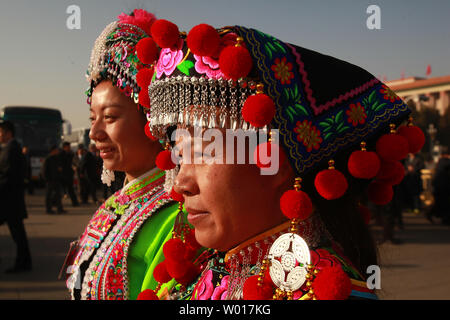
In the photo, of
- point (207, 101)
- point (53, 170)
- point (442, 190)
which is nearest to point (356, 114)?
point (207, 101)

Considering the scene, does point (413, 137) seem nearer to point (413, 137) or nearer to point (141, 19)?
point (413, 137)

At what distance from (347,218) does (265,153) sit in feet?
1.18

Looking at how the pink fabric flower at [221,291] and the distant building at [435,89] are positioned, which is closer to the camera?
the pink fabric flower at [221,291]

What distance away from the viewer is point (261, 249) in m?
1.28

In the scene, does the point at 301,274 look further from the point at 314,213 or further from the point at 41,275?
the point at 41,275

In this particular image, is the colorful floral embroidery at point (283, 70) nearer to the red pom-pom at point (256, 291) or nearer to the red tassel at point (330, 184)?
the red tassel at point (330, 184)

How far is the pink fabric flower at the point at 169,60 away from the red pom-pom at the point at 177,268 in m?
0.66

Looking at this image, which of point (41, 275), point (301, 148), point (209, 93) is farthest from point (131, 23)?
point (41, 275)

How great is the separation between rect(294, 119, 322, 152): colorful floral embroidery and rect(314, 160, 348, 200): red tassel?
8 centimetres

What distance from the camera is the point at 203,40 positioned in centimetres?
115

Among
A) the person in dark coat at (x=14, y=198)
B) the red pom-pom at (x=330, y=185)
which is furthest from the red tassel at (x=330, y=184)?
the person in dark coat at (x=14, y=198)

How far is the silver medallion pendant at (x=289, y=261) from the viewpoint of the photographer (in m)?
1.14

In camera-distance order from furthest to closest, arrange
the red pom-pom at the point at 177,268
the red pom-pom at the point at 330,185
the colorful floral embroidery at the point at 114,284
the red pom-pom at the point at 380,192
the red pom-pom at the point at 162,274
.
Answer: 1. the colorful floral embroidery at the point at 114,284
2. the red pom-pom at the point at 162,274
3. the red pom-pom at the point at 177,268
4. the red pom-pom at the point at 380,192
5. the red pom-pom at the point at 330,185

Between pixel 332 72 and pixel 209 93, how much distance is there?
37 cm
